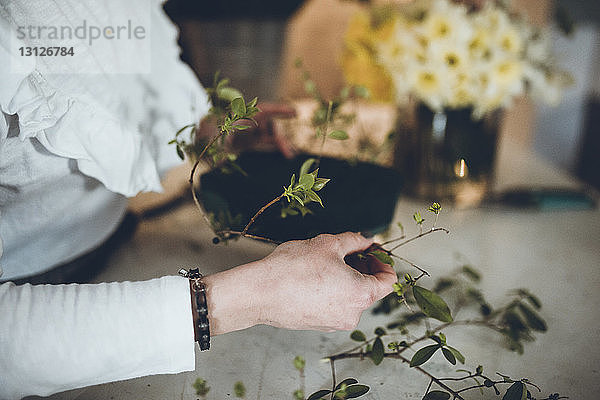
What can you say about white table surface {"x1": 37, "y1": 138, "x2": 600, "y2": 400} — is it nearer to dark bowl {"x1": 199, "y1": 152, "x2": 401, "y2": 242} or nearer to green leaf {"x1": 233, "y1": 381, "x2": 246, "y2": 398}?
green leaf {"x1": 233, "y1": 381, "x2": 246, "y2": 398}

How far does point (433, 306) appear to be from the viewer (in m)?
0.50

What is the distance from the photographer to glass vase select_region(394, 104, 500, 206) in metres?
1.02

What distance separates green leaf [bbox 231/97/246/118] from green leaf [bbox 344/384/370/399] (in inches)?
10.8

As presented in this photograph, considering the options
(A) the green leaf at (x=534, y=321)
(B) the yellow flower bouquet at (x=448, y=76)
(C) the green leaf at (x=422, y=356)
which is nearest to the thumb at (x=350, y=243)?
(C) the green leaf at (x=422, y=356)

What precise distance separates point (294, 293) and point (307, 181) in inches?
4.1

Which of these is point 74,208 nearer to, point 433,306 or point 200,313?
point 200,313

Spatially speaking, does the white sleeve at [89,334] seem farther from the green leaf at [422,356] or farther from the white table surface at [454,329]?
the green leaf at [422,356]

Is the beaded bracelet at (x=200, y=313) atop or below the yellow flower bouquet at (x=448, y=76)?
below

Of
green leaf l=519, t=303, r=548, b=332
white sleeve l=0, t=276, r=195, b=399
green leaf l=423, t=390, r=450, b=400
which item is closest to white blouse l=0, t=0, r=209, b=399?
white sleeve l=0, t=276, r=195, b=399

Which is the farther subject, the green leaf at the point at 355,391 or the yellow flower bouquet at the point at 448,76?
the yellow flower bouquet at the point at 448,76

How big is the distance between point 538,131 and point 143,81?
1877 mm

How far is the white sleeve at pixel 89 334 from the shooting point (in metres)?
0.46

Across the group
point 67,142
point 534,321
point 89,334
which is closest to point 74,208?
point 67,142

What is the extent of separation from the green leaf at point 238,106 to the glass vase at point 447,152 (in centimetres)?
59
